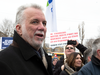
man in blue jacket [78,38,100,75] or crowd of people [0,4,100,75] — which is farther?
man in blue jacket [78,38,100,75]

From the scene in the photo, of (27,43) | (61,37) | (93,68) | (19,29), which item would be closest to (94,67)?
(93,68)

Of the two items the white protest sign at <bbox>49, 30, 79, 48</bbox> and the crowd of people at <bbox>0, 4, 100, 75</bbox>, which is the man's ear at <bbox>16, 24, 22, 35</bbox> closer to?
the crowd of people at <bbox>0, 4, 100, 75</bbox>

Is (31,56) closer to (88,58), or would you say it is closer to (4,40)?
(88,58)

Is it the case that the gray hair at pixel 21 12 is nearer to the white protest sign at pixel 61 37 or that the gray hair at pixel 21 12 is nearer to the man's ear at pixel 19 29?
the man's ear at pixel 19 29

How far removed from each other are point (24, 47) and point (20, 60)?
6.1 inches

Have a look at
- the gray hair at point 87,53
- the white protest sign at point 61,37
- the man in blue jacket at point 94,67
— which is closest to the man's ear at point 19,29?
the man in blue jacket at point 94,67

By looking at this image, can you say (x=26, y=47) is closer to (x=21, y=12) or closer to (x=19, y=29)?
(x=19, y=29)

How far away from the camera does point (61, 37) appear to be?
17.9ft

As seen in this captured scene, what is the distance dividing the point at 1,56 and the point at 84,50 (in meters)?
Answer: 3.00

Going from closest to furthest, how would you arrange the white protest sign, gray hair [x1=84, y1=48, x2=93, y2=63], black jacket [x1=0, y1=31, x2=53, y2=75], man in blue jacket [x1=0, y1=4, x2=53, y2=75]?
black jacket [x1=0, y1=31, x2=53, y2=75] → man in blue jacket [x1=0, y1=4, x2=53, y2=75] → gray hair [x1=84, y1=48, x2=93, y2=63] → the white protest sign

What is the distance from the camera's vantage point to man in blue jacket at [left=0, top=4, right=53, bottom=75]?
3.68ft

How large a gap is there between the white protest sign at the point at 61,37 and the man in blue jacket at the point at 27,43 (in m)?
4.02

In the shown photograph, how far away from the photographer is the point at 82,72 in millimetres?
2096

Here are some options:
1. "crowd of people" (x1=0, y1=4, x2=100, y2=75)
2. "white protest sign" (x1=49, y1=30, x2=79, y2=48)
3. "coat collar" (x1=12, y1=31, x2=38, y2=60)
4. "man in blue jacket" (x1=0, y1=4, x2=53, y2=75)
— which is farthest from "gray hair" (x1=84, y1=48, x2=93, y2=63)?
"coat collar" (x1=12, y1=31, x2=38, y2=60)
